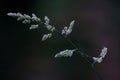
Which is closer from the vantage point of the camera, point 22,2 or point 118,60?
point 118,60

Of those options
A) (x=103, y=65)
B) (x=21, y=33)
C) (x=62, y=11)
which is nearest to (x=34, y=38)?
(x=21, y=33)

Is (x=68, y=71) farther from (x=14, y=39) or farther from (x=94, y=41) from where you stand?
(x=14, y=39)

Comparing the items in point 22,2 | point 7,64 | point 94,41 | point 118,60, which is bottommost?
point 118,60

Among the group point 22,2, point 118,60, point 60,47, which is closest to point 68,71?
point 60,47

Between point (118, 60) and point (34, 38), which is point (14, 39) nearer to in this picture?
point (34, 38)

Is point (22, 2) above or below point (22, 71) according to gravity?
above

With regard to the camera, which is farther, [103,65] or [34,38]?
[34,38]
